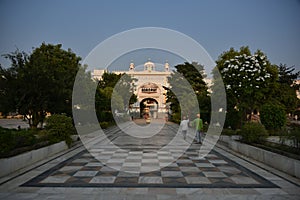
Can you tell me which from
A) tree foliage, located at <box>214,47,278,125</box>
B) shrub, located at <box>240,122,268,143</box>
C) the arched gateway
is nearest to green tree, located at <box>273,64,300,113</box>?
tree foliage, located at <box>214,47,278,125</box>

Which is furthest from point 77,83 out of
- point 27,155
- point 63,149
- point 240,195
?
point 240,195

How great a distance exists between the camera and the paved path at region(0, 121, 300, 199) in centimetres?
512

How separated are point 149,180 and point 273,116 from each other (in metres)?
12.9

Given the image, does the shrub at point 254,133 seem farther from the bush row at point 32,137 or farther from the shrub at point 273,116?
the shrub at point 273,116

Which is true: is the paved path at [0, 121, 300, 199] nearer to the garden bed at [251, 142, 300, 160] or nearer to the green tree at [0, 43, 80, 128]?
the garden bed at [251, 142, 300, 160]

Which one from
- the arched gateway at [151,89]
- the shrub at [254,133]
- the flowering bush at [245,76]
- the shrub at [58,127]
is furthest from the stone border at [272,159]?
the arched gateway at [151,89]

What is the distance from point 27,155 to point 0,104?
21.3 feet

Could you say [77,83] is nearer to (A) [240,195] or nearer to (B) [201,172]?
(B) [201,172]

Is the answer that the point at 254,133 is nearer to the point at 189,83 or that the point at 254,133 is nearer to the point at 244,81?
the point at 244,81

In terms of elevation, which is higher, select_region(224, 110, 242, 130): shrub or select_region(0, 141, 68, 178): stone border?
select_region(224, 110, 242, 130): shrub

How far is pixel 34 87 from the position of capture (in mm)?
13023

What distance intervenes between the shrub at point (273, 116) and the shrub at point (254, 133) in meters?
7.14

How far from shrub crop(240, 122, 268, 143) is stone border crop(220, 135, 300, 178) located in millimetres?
391

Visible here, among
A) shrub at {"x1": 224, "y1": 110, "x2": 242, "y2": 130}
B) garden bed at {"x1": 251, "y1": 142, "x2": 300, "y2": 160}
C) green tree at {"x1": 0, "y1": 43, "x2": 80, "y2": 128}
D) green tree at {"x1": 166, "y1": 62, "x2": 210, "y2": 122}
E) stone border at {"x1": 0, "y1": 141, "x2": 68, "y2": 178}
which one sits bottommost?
stone border at {"x1": 0, "y1": 141, "x2": 68, "y2": 178}
